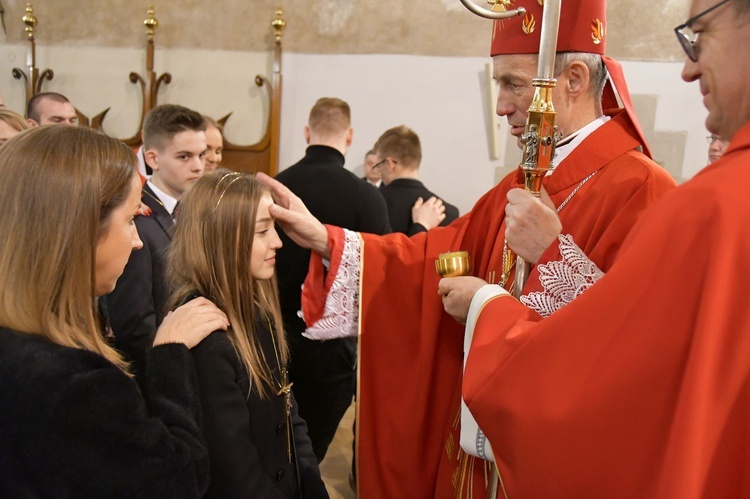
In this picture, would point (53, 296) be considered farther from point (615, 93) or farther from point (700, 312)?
point (615, 93)

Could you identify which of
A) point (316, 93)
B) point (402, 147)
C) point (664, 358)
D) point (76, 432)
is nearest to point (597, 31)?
point (664, 358)

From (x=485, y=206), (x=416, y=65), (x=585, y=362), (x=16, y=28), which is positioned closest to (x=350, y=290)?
(x=485, y=206)

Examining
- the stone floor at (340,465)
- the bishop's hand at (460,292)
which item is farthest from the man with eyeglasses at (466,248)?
the stone floor at (340,465)

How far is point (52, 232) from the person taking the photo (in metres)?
1.32

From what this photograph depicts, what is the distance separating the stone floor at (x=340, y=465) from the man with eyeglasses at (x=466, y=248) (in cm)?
181

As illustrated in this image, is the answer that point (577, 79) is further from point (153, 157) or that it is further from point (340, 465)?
point (340, 465)

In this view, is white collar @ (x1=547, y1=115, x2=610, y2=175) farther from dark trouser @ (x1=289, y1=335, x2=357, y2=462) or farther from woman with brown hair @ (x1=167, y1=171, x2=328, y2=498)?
dark trouser @ (x1=289, y1=335, x2=357, y2=462)

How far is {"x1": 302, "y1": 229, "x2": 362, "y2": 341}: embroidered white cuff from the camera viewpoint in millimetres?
2213

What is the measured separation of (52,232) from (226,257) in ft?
2.18

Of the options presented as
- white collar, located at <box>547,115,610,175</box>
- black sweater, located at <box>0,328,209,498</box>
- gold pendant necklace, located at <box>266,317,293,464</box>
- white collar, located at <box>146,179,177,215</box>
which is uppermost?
white collar, located at <box>547,115,610,175</box>

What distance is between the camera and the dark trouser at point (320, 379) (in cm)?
329

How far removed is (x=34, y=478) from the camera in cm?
120

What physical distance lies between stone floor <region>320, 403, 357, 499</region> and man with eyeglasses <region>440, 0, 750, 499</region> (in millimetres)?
2739

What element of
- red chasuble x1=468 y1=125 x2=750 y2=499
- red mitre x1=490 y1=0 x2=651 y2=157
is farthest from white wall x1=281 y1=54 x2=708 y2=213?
red chasuble x1=468 y1=125 x2=750 y2=499
